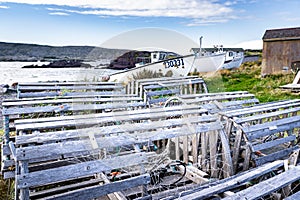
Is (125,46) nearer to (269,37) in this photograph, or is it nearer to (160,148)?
(160,148)

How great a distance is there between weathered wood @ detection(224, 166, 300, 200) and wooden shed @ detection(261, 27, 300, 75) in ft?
48.6

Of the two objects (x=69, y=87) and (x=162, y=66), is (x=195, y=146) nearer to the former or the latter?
(x=69, y=87)

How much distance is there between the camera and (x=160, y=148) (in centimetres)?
501

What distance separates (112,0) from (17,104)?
9.92 ft

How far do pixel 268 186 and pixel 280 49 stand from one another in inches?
616

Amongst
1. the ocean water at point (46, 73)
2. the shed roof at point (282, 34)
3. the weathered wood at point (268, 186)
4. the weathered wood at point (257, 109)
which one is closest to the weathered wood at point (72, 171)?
the weathered wood at point (268, 186)

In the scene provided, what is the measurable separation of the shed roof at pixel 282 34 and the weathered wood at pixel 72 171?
15514 millimetres

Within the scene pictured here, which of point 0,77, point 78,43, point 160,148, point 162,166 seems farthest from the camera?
point 0,77

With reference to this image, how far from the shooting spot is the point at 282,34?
1647cm

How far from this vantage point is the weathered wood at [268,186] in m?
2.15

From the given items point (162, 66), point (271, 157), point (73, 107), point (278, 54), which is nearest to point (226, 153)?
point (271, 157)

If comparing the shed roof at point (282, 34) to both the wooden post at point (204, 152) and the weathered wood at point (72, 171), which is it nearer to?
the wooden post at point (204, 152)

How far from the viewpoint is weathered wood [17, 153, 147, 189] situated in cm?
225

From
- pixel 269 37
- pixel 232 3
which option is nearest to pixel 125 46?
pixel 232 3
